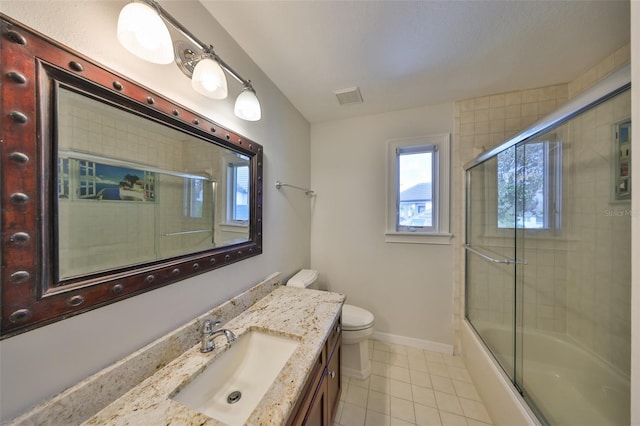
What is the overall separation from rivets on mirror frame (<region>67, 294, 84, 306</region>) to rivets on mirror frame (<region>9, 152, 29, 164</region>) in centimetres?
36

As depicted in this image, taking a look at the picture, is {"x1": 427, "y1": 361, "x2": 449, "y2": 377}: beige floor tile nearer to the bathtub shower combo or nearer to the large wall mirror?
the bathtub shower combo

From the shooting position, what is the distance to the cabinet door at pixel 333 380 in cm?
114

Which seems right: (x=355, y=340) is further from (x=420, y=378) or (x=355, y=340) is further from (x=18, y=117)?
(x=18, y=117)

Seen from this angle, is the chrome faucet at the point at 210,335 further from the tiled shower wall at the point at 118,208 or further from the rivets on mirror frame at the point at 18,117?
the rivets on mirror frame at the point at 18,117

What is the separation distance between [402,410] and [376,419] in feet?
A: 0.65

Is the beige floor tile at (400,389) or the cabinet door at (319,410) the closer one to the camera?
the cabinet door at (319,410)

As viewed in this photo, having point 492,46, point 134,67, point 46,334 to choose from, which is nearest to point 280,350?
point 46,334

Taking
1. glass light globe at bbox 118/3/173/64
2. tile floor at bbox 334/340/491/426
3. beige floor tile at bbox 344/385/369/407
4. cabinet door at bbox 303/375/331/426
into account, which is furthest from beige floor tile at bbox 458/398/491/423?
glass light globe at bbox 118/3/173/64

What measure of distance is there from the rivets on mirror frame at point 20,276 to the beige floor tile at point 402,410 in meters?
1.87

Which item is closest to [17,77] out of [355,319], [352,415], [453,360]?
[355,319]

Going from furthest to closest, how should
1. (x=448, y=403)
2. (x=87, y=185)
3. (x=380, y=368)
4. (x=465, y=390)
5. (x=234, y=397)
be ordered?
(x=380, y=368) → (x=465, y=390) → (x=448, y=403) → (x=234, y=397) → (x=87, y=185)

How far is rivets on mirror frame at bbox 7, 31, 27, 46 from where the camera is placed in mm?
488

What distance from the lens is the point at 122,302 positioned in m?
0.70
